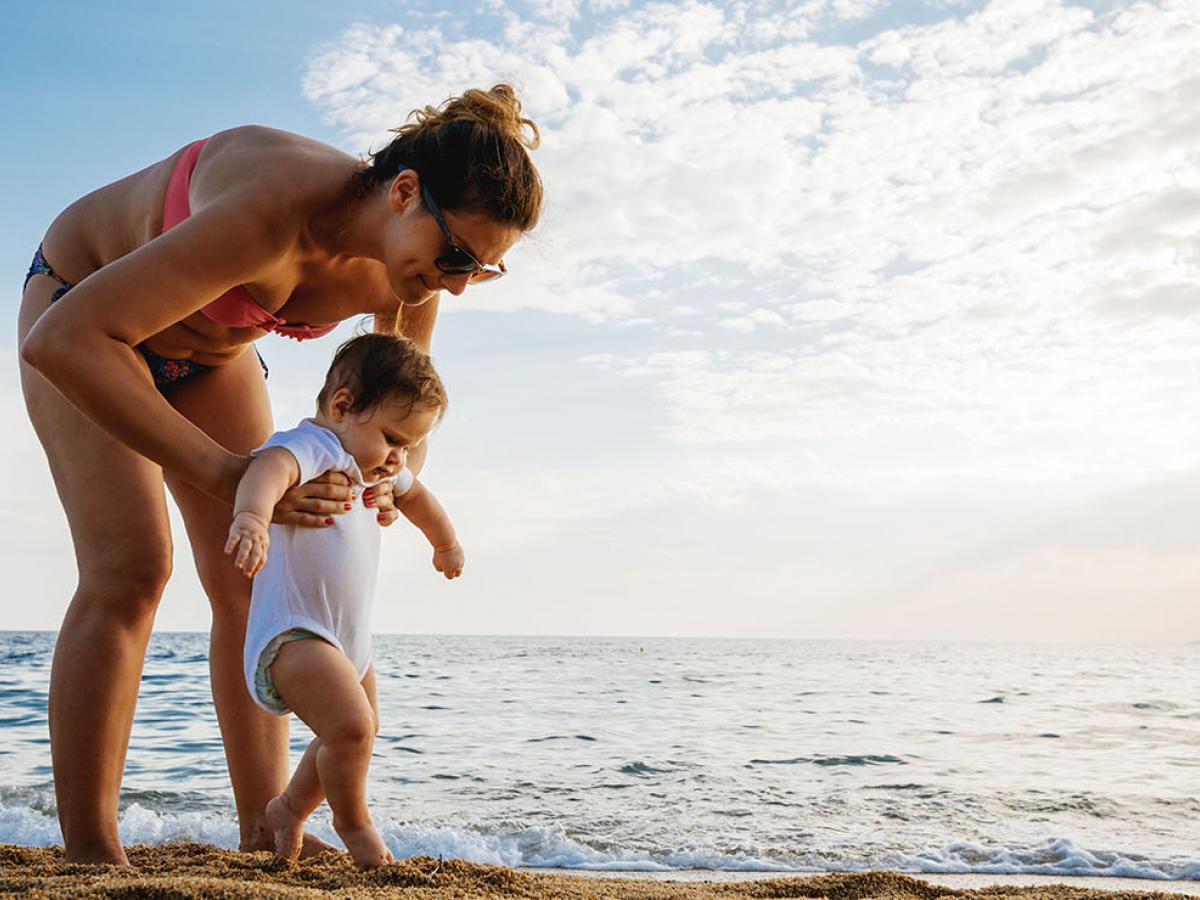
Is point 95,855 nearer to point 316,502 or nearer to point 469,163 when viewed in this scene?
point 316,502

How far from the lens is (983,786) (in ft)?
20.1

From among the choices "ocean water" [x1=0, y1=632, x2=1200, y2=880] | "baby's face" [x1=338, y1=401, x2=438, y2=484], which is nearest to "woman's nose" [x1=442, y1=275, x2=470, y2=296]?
"baby's face" [x1=338, y1=401, x2=438, y2=484]

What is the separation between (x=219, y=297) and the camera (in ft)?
8.49

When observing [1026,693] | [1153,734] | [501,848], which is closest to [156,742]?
→ [501,848]

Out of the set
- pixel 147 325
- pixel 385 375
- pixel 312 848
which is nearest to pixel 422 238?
pixel 385 375

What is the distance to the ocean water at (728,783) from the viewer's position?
449cm

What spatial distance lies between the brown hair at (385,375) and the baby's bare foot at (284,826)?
102cm

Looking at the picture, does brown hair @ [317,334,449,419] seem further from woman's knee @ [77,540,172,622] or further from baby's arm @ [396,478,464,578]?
woman's knee @ [77,540,172,622]

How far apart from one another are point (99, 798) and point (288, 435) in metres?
1.06

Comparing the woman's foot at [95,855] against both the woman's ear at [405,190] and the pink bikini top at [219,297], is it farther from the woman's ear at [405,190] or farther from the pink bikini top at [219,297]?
the woman's ear at [405,190]

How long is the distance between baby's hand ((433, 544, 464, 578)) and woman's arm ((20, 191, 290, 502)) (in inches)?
32.0

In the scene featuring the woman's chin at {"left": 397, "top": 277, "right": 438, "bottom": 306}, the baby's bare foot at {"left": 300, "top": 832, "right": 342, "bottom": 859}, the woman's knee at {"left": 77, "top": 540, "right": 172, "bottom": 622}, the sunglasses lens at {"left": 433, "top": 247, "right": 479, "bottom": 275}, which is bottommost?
the baby's bare foot at {"left": 300, "top": 832, "right": 342, "bottom": 859}

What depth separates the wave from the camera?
4.21 meters

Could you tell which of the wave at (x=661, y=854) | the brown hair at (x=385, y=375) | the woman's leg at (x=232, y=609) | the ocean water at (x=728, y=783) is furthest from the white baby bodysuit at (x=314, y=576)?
the ocean water at (x=728, y=783)
